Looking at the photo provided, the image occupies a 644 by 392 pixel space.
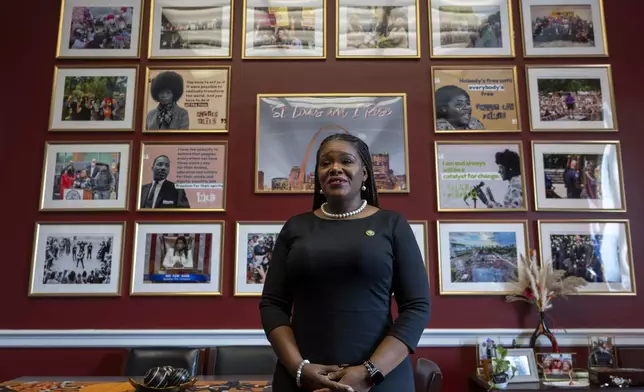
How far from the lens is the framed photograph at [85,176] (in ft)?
11.1

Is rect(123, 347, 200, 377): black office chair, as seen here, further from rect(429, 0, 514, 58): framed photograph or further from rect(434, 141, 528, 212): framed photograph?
rect(429, 0, 514, 58): framed photograph

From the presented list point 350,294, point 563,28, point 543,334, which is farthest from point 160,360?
point 563,28

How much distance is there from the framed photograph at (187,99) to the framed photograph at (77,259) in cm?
81

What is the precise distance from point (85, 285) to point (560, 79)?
3659 millimetres

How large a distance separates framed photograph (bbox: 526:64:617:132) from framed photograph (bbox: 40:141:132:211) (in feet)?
9.70

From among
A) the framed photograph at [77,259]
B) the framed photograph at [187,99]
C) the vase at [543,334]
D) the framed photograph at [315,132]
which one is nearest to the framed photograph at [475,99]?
the framed photograph at [315,132]

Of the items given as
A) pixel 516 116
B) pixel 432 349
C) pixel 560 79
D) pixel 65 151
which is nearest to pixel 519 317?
pixel 432 349

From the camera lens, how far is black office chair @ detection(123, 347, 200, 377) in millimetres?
2736

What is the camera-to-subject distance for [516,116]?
3.48 m

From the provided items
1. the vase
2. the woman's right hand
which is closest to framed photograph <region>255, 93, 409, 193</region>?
the vase

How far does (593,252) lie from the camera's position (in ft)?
10.7

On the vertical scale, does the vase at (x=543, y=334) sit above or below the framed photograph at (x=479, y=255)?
below

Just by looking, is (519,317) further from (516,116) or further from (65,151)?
(65,151)

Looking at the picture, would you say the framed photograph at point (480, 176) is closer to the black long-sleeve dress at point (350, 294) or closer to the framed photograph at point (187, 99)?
the framed photograph at point (187, 99)
